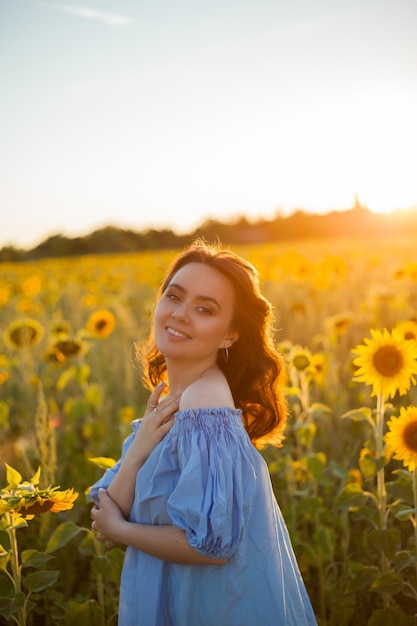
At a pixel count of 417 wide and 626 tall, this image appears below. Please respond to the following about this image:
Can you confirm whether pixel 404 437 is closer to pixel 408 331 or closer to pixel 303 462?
pixel 303 462

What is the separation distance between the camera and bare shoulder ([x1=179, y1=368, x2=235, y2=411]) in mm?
1746

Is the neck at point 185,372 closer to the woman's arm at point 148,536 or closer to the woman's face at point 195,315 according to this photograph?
the woman's face at point 195,315

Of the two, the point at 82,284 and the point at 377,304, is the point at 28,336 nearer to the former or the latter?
the point at 377,304

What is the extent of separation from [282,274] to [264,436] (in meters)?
5.99

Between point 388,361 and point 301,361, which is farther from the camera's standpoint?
point 301,361

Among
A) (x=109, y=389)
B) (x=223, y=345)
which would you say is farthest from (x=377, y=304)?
(x=223, y=345)

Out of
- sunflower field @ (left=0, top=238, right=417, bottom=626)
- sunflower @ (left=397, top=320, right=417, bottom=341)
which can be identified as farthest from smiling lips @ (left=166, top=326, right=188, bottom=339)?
sunflower @ (left=397, top=320, right=417, bottom=341)

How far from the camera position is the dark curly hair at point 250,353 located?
201cm

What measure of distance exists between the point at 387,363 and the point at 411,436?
33 cm

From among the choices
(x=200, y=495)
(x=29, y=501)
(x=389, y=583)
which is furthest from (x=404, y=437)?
(x=29, y=501)

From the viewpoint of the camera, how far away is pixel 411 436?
215 centimetres

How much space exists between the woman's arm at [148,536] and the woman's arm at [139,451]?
32mm

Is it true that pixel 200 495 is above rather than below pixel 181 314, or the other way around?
below

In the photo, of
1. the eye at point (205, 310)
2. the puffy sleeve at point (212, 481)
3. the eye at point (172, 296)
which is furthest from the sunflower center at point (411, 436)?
the eye at point (172, 296)
